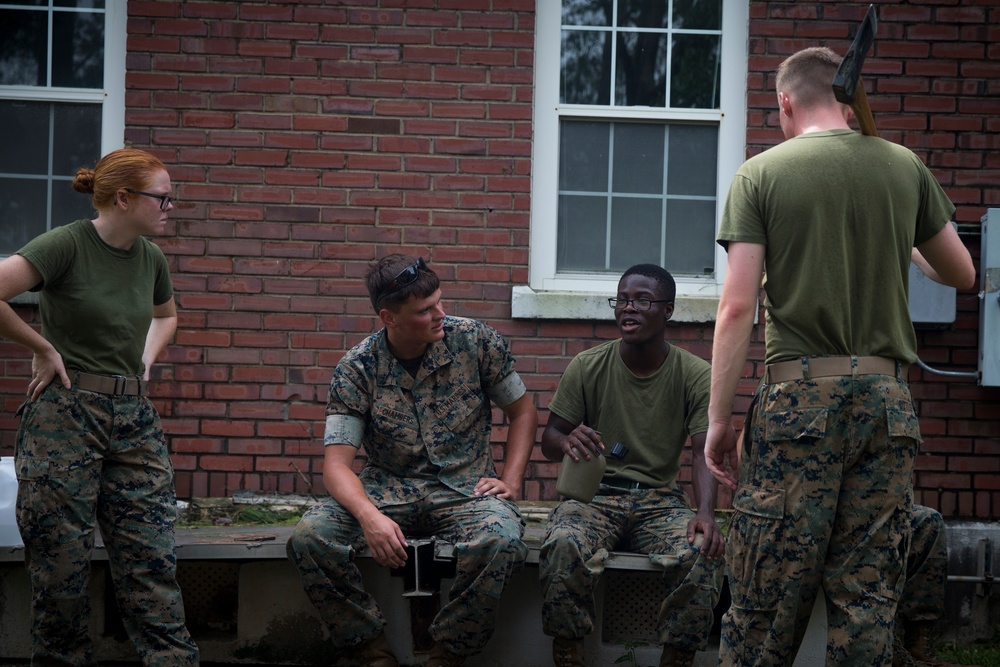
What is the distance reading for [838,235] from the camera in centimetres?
312

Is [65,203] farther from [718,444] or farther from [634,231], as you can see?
[718,444]

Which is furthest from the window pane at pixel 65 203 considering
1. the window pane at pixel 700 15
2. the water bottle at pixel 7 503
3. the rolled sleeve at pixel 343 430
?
the window pane at pixel 700 15

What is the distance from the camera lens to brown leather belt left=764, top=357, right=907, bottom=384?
3100 mm

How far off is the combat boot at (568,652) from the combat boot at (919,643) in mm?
1415

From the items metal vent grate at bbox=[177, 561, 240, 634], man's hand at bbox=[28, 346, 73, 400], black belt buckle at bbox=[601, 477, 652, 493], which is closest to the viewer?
man's hand at bbox=[28, 346, 73, 400]

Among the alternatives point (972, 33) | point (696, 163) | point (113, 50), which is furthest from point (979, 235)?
point (113, 50)

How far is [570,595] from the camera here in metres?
4.14

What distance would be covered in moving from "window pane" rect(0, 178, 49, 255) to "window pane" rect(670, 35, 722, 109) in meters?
3.25

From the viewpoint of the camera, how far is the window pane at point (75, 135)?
18.1ft

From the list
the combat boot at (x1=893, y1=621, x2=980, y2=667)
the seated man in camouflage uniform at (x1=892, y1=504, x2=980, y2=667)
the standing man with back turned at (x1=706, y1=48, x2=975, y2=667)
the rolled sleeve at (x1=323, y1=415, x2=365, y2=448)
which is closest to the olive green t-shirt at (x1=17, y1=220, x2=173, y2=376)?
the rolled sleeve at (x1=323, y1=415, x2=365, y2=448)

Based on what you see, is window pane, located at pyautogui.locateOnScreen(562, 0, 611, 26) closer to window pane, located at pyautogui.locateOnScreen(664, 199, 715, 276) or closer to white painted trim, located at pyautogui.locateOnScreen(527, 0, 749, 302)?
white painted trim, located at pyautogui.locateOnScreen(527, 0, 749, 302)

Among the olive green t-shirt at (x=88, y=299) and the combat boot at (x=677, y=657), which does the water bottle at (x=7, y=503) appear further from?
the combat boot at (x=677, y=657)

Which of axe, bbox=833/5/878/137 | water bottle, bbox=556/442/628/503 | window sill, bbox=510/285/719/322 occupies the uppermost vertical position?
axe, bbox=833/5/878/137

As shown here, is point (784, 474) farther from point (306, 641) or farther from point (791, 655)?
point (306, 641)
